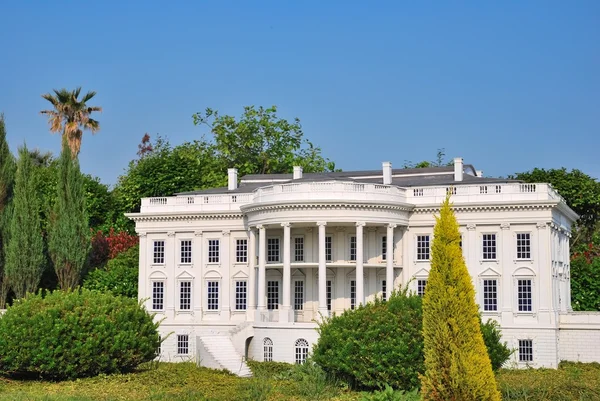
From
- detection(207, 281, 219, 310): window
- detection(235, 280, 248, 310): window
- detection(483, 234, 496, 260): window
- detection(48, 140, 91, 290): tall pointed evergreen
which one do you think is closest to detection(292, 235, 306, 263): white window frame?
detection(235, 280, 248, 310): window

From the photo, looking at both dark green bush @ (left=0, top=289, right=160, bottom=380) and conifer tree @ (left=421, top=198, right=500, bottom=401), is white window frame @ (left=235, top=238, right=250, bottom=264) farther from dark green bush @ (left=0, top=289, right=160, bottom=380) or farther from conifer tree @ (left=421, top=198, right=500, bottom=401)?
conifer tree @ (left=421, top=198, right=500, bottom=401)

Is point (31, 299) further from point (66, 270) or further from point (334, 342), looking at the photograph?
point (66, 270)

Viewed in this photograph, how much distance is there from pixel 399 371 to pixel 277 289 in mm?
20142

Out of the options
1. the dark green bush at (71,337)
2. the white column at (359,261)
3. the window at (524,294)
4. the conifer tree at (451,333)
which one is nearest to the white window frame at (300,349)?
the white column at (359,261)

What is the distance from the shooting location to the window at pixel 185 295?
167ft

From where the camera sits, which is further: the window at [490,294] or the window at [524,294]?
the window at [490,294]

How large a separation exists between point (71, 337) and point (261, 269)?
570 inches

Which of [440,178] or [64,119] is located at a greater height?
[64,119]

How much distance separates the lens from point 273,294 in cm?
5031

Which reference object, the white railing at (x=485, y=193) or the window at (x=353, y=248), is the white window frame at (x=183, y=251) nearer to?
the window at (x=353, y=248)

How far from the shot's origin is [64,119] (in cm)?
6169

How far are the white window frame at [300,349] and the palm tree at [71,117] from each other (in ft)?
77.1

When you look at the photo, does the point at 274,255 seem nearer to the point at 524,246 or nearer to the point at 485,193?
the point at 485,193

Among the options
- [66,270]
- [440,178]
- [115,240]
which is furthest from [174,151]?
[440,178]
